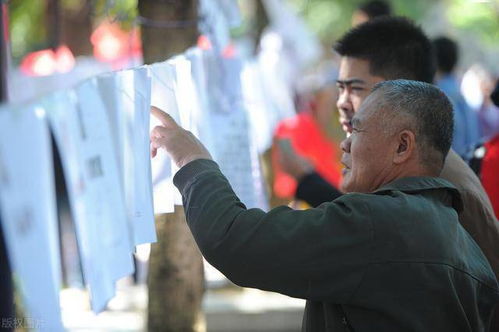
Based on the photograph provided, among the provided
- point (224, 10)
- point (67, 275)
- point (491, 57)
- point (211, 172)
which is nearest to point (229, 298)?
point (67, 275)

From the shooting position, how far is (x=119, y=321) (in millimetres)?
8273

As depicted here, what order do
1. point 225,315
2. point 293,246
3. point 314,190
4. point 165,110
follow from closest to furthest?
point 293,246
point 165,110
point 314,190
point 225,315

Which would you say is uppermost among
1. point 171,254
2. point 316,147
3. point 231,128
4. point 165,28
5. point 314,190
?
point 165,28

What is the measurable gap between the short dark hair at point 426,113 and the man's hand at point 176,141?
0.59 m

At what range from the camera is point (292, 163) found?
16.1ft

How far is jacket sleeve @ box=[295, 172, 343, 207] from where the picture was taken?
A: 15.2ft

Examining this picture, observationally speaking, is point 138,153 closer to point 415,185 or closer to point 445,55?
point 415,185

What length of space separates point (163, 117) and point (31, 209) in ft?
3.64

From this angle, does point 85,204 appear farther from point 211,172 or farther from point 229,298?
point 229,298

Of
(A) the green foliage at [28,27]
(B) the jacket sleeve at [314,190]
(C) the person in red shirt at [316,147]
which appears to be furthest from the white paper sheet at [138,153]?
(A) the green foliage at [28,27]

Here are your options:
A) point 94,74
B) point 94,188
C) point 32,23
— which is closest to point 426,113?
point 94,188

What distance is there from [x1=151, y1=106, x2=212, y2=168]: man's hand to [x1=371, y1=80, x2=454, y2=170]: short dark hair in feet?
1.94

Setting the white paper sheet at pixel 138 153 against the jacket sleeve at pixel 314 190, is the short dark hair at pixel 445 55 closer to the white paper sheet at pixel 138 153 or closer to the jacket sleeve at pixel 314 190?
the jacket sleeve at pixel 314 190

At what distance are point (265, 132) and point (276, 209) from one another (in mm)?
4071
